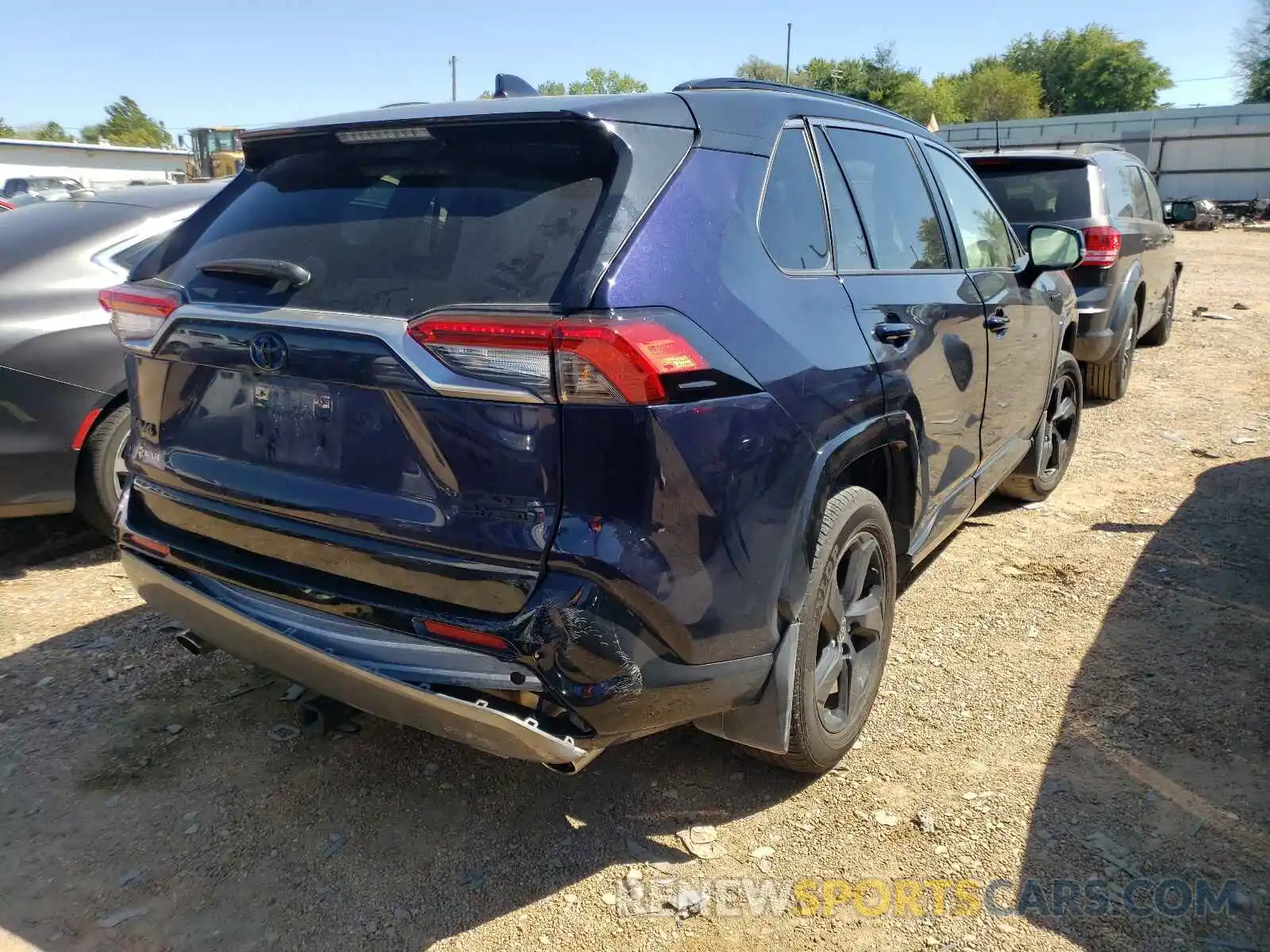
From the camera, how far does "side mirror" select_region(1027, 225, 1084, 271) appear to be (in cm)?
454

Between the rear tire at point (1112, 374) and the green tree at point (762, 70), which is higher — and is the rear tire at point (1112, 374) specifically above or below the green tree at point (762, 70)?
below

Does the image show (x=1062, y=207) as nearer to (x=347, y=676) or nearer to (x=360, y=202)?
(x=360, y=202)

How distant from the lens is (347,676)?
218 cm

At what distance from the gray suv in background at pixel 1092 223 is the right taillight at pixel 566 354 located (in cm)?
A: 551

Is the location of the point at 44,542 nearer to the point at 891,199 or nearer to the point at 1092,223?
the point at 891,199

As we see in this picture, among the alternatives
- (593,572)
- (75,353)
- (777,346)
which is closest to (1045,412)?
(777,346)

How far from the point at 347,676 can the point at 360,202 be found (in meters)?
1.15

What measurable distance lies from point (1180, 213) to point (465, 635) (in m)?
8.93

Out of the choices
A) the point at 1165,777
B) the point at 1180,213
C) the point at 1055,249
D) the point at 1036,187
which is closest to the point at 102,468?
the point at 1165,777

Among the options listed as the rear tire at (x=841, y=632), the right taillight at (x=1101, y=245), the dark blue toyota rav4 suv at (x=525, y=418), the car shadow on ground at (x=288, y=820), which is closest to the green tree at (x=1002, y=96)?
the right taillight at (x=1101, y=245)

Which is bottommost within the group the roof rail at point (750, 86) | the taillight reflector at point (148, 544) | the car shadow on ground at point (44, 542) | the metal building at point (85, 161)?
the car shadow on ground at point (44, 542)

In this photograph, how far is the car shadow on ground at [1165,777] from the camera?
237 cm

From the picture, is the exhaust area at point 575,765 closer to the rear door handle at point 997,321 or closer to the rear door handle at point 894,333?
the rear door handle at point 894,333

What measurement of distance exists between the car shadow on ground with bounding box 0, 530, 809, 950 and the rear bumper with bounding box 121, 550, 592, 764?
57cm
